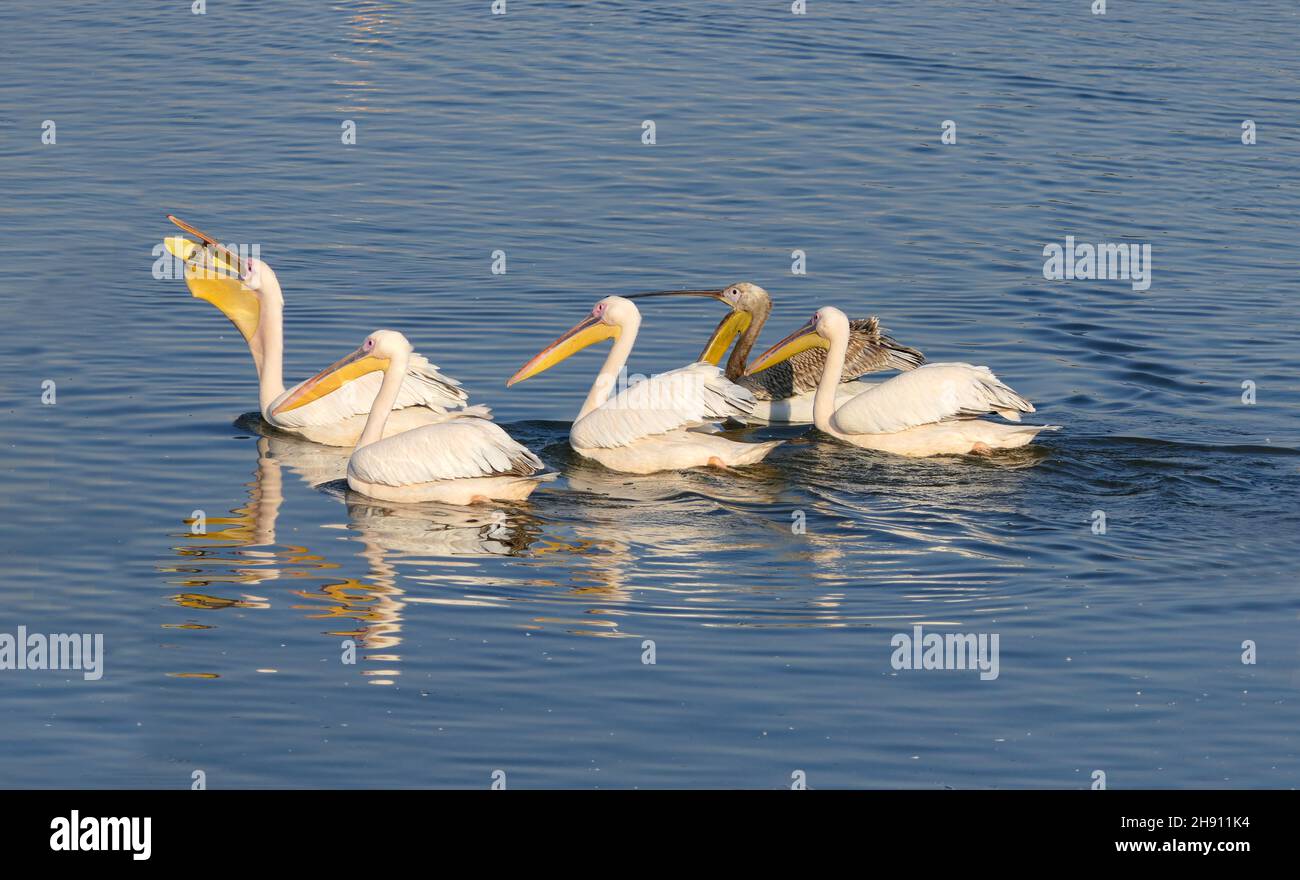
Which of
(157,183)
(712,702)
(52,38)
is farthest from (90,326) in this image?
(52,38)

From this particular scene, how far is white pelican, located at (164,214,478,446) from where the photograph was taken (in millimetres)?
9578

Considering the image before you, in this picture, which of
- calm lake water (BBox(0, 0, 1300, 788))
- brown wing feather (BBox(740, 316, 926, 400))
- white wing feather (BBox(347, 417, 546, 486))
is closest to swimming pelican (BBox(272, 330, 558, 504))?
white wing feather (BBox(347, 417, 546, 486))

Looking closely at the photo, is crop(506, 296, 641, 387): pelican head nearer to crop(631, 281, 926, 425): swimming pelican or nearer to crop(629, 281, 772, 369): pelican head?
crop(631, 281, 926, 425): swimming pelican

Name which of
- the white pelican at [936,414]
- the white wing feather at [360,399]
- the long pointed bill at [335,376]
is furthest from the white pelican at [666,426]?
the long pointed bill at [335,376]

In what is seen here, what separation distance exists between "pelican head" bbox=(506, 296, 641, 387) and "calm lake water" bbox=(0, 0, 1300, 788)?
0.32m

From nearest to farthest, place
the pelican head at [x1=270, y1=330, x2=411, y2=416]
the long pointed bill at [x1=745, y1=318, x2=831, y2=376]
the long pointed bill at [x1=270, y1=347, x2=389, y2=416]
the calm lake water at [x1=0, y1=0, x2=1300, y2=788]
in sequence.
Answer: the calm lake water at [x1=0, y1=0, x2=1300, y2=788]
the pelican head at [x1=270, y1=330, x2=411, y2=416]
the long pointed bill at [x1=270, y1=347, x2=389, y2=416]
the long pointed bill at [x1=745, y1=318, x2=831, y2=376]

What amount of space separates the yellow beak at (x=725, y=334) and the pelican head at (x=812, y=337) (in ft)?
1.36

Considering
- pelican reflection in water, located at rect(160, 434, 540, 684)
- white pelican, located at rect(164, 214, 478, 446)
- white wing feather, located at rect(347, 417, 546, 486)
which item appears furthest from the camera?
white pelican, located at rect(164, 214, 478, 446)

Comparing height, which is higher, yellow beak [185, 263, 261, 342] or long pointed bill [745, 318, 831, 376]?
yellow beak [185, 263, 261, 342]

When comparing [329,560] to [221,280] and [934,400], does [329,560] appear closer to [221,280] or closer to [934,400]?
[221,280]

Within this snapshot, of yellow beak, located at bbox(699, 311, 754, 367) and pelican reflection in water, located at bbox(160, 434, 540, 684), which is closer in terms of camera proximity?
pelican reflection in water, located at bbox(160, 434, 540, 684)

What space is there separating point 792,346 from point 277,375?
268 centimetres

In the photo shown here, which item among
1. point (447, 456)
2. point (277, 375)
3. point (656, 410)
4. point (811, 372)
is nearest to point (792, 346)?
point (811, 372)

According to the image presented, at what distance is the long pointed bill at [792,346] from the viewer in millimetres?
10102
